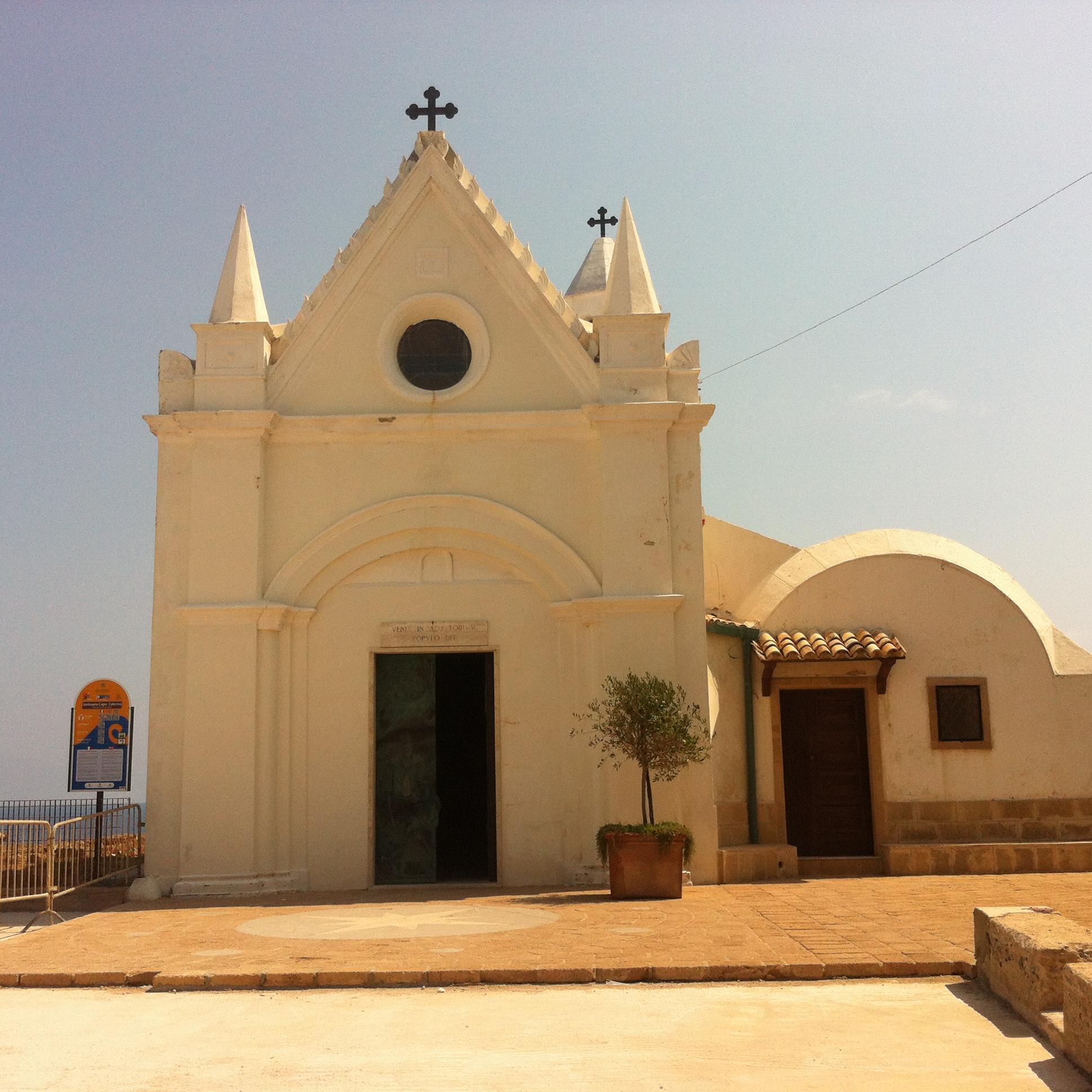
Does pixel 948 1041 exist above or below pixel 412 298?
below

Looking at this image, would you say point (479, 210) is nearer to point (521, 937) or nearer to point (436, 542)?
point (436, 542)

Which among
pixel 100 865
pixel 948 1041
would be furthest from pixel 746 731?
pixel 948 1041

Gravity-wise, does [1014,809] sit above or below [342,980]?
above

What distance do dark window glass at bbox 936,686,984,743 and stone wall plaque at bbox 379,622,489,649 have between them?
5.98 m

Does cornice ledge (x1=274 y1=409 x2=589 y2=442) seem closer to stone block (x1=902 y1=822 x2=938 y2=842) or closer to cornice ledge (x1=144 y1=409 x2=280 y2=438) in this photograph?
cornice ledge (x1=144 y1=409 x2=280 y2=438)

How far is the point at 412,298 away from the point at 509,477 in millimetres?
2554

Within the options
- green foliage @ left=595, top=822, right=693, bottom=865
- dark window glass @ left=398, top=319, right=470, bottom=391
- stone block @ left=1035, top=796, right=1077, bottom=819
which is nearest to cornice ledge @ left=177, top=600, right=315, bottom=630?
dark window glass @ left=398, top=319, right=470, bottom=391

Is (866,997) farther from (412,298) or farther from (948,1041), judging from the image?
(412,298)

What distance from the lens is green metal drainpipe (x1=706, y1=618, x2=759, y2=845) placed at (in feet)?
50.1

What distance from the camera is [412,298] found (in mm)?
15023

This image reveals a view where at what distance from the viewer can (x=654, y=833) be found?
40.3ft

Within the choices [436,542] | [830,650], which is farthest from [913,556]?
[436,542]

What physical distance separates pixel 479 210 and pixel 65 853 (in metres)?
8.85

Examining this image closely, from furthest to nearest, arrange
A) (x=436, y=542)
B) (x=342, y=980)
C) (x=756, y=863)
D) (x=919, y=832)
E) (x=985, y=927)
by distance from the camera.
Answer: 1. (x=919, y=832)
2. (x=436, y=542)
3. (x=756, y=863)
4. (x=342, y=980)
5. (x=985, y=927)
